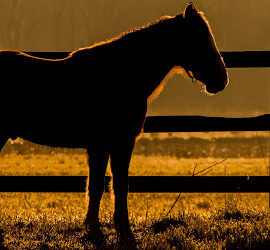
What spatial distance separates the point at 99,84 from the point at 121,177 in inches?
38.1

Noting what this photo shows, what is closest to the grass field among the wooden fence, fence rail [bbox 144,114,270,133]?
the wooden fence

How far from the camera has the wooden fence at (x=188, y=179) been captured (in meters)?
5.40

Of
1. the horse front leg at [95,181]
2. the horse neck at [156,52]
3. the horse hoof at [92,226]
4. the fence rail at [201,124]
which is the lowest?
the horse hoof at [92,226]

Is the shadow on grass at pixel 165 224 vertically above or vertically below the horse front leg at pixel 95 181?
below

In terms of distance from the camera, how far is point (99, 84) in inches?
177

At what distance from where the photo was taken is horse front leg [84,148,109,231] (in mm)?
4383

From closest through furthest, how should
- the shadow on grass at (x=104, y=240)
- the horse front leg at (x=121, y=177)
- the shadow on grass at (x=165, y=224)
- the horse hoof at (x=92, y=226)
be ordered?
the shadow on grass at (x=104, y=240) → the horse front leg at (x=121, y=177) → the horse hoof at (x=92, y=226) → the shadow on grass at (x=165, y=224)

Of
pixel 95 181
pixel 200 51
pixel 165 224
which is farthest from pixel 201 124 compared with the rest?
pixel 95 181

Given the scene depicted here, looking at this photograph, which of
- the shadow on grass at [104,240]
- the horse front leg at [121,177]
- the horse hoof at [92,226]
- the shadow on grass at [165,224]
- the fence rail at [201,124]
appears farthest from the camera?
the fence rail at [201,124]

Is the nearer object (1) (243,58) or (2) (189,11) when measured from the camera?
(2) (189,11)

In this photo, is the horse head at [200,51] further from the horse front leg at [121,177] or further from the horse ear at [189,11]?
the horse front leg at [121,177]

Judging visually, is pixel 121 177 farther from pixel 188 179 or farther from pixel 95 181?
pixel 188 179

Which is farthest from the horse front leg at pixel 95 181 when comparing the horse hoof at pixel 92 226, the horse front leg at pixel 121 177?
the horse front leg at pixel 121 177

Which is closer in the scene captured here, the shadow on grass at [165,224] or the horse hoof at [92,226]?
the horse hoof at [92,226]
